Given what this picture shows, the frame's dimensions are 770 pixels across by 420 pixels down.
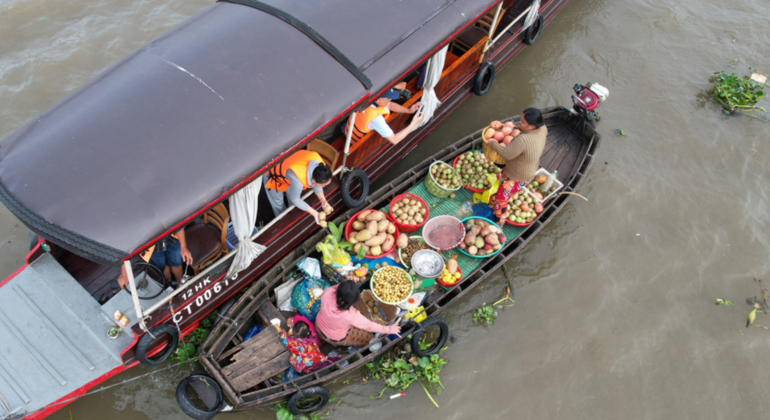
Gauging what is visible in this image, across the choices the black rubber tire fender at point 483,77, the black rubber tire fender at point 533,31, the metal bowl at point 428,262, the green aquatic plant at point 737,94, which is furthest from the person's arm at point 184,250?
the green aquatic plant at point 737,94

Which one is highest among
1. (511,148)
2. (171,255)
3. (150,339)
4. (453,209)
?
(171,255)

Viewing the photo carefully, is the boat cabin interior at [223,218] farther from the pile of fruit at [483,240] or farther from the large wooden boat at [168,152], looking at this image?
the pile of fruit at [483,240]

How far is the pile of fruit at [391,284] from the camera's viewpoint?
514 centimetres

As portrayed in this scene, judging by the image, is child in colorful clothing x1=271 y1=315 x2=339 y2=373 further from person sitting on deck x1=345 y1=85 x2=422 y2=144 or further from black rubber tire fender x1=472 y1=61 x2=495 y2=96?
black rubber tire fender x1=472 y1=61 x2=495 y2=96

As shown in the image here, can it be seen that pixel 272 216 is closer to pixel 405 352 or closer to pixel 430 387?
pixel 405 352

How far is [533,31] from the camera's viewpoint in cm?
855

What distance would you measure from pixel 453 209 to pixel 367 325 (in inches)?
96.8

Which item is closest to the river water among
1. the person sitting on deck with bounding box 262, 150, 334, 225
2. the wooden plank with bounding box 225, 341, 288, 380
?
the wooden plank with bounding box 225, 341, 288, 380

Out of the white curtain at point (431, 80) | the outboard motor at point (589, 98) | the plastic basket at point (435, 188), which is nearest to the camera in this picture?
the white curtain at point (431, 80)

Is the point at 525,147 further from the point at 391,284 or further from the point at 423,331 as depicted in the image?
the point at 423,331

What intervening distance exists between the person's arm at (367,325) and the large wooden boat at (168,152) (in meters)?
1.54

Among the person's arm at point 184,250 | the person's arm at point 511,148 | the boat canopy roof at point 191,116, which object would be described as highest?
the boat canopy roof at point 191,116

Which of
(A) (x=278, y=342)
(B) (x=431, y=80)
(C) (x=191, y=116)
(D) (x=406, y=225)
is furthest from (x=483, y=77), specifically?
(A) (x=278, y=342)

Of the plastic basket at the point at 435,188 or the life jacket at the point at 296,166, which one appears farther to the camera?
the plastic basket at the point at 435,188
